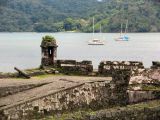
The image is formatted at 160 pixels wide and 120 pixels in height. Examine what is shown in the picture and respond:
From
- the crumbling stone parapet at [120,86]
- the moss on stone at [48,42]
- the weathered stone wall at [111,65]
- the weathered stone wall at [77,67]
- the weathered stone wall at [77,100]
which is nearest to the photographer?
the crumbling stone parapet at [120,86]

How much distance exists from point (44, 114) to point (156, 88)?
5427 mm

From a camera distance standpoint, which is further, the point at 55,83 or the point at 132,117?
the point at 55,83

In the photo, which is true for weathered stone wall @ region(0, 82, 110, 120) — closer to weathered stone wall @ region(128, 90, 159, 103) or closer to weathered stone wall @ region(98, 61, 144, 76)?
weathered stone wall @ region(128, 90, 159, 103)

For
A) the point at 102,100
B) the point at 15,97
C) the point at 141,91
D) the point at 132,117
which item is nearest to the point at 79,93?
the point at 102,100

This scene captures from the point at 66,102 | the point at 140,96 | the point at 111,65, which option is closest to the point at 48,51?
the point at 111,65

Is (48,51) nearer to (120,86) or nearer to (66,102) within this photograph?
(66,102)

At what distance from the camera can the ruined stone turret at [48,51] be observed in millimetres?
33875

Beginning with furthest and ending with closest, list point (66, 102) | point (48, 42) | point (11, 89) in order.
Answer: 1. point (48, 42)
2. point (11, 89)
3. point (66, 102)

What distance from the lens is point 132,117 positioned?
16359 millimetres

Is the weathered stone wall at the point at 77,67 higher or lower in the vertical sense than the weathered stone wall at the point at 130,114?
lower

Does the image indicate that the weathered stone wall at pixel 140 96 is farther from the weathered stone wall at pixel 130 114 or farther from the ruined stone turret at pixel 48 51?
the ruined stone turret at pixel 48 51

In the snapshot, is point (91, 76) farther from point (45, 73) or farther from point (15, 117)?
point (15, 117)

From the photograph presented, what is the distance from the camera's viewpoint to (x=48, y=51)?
1350 inches

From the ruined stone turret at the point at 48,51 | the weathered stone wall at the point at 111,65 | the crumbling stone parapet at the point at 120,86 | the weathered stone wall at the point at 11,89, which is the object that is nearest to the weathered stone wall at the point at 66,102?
the crumbling stone parapet at the point at 120,86
